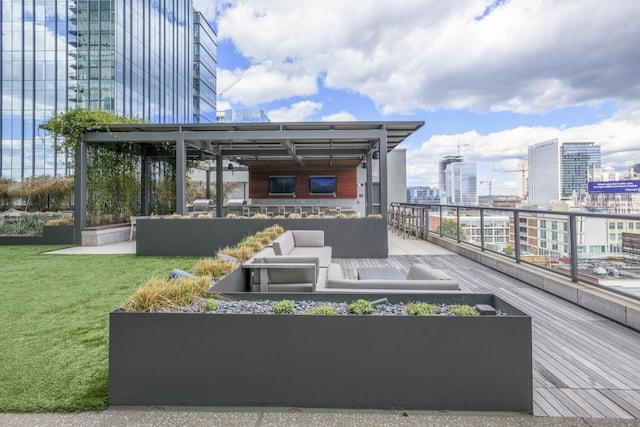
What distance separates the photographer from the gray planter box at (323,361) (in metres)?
1.96

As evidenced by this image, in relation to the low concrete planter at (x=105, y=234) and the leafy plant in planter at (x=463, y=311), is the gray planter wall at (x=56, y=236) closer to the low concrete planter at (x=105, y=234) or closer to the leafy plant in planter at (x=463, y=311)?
the low concrete planter at (x=105, y=234)

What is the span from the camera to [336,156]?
14117 millimetres

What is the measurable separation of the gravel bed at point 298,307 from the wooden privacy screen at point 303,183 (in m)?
15.2

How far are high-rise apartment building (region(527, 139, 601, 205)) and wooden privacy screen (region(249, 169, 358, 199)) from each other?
37.9 ft

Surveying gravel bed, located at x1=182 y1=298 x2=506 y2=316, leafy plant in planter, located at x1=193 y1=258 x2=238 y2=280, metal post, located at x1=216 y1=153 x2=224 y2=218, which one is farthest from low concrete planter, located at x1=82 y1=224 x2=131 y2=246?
gravel bed, located at x1=182 y1=298 x2=506 y2=316

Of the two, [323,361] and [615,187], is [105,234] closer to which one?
[323,361]

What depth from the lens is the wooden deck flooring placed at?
2.09m

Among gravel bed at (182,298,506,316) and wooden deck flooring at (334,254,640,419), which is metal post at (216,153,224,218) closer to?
wooden deck flooring at (334,254,640,419)

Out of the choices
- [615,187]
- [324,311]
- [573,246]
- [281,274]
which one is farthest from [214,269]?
[615,187]

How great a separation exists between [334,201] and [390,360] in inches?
610

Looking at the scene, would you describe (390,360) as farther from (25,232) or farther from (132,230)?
(25,232)

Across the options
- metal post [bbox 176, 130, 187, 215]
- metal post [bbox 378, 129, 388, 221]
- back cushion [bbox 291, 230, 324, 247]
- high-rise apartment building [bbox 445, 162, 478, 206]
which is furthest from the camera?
high-rise apartment building [bbox 445, 162, 478, 206]

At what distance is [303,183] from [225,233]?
974 cm

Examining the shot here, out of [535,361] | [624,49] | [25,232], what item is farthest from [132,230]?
[624,49]
